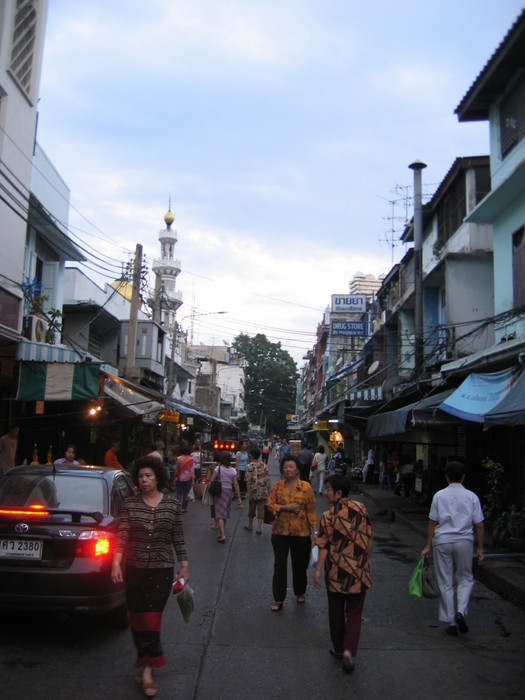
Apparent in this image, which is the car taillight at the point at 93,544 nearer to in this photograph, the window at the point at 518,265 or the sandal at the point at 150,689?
the sandal at the point at 150,689

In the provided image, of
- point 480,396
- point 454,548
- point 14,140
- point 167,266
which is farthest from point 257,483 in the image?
point 167,266

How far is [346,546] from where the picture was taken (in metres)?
5.19

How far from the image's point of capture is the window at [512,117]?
1301 centimetres

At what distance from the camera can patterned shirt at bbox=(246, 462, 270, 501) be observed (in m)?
12.0

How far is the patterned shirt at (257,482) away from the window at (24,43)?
968 centimetres

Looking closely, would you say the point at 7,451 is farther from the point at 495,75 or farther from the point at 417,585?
the point at 495,75

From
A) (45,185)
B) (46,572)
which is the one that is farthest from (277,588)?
(45,185)

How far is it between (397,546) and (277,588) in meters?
5.50

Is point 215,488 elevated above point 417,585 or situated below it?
above

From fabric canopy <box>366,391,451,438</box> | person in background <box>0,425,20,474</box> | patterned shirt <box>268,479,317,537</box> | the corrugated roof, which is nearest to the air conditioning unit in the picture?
person in background <box>0,425,20,474</box>

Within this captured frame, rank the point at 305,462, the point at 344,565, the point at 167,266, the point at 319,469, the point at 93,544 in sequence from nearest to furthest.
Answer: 1. the point at 344,565
2. the point at 93,544
3. the point at 305,462
4. the point at 319,469
5. the point at 167,266

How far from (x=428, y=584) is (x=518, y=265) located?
9.00 metres

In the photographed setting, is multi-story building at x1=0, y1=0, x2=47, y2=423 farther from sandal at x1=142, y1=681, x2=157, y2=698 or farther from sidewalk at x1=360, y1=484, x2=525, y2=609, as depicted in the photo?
sandal at x1=142, y1=681, x2=157, y2=698

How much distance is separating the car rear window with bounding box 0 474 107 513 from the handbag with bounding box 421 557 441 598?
3.04m
